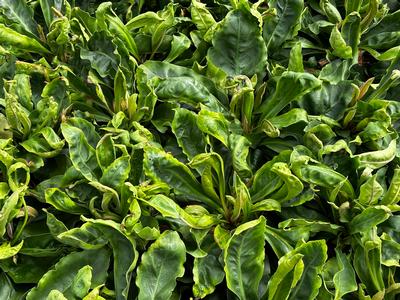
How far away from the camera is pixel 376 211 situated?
122cm

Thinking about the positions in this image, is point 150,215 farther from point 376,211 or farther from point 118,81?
point 376,211

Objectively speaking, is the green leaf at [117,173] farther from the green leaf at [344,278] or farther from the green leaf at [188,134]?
the green leaf at [344,278]

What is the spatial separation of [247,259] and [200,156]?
0.26 m

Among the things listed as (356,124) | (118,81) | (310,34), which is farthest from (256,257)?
(310,34)

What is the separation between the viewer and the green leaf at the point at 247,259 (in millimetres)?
1206

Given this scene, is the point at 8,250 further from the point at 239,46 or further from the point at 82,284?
the point at 239,46

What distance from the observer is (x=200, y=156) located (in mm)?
1265

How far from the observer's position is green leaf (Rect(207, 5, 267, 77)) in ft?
4.91

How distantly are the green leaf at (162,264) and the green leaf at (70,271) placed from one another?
117mm

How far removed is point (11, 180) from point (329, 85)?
91cm

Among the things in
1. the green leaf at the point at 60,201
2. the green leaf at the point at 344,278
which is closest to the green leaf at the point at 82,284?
the green leaf at the point at 60,201

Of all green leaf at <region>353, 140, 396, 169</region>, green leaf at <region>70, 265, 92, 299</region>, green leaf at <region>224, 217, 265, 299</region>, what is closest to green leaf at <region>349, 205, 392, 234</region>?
green leaf at <region>353, 140, 396, 169</region>

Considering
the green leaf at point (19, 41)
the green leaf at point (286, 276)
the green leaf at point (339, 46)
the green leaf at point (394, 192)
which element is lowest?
the green leaf at point (286, 276)

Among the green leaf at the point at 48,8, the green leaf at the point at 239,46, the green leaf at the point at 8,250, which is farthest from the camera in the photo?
the green leaf at the point at 48,8
